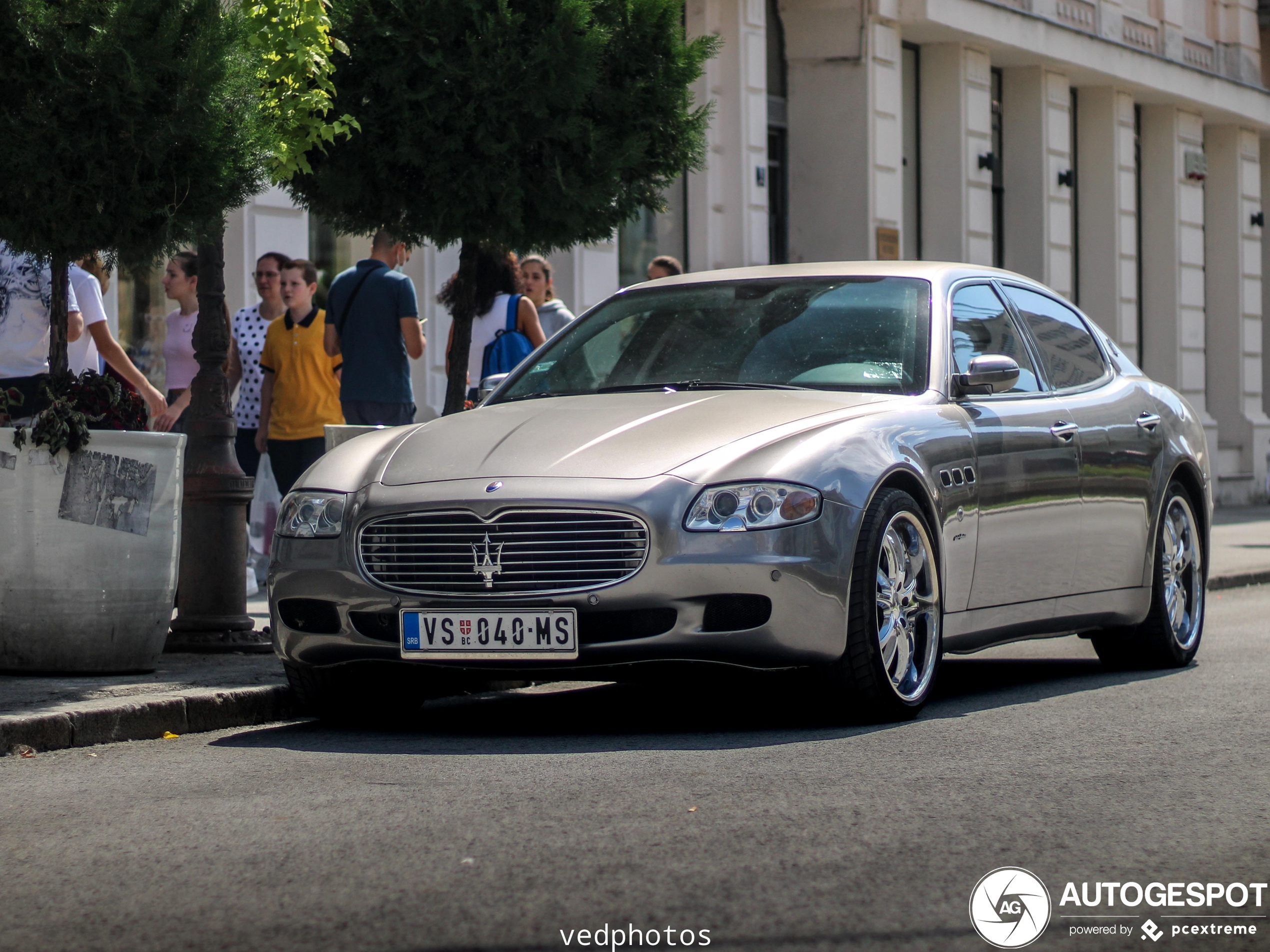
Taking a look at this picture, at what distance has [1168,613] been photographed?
8.91 metres

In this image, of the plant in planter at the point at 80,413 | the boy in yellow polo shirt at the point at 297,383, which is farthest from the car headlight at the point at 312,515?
the boy in yellow polo shirt at the point at 297,383

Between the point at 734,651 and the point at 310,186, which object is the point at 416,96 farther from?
the point at 734,651

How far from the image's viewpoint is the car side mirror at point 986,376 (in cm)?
754

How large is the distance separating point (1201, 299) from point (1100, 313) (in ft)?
10.3

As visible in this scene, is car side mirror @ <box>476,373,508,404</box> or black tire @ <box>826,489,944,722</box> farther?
car side mirror @ <box>476,373,508,404</box>

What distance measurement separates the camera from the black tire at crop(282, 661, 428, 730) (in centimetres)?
697

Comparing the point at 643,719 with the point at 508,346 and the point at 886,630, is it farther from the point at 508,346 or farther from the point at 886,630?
the point at 508,346

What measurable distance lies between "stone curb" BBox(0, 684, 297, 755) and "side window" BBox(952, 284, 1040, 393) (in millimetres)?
2723

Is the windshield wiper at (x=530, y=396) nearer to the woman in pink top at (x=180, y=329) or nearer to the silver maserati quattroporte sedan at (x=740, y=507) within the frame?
the silver maserati quattroporte sedan at (x=740, y=507)

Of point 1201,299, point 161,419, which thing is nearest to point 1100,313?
point 1201,299

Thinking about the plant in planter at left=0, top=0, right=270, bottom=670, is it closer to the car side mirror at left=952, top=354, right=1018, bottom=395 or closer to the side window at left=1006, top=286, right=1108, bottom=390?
the car side mirror at left=952, top=354, right=1018, bottom=395

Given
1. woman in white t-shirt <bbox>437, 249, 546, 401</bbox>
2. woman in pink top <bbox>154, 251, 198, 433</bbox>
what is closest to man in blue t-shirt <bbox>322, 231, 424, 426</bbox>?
woman in white t-shirt <bbox>437, 249, 546, 401</bbox>

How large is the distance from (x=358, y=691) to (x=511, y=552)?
3.37 ft

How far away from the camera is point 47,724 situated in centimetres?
671
